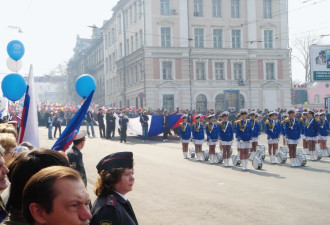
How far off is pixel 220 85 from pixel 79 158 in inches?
1582

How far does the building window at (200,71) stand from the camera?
45.8 meters

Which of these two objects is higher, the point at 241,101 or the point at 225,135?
the point at 241,101

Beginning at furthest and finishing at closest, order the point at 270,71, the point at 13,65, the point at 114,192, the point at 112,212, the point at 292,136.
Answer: the point at 270,71 → the point at 292,136 → the point at 13,65 → the point at 114,192 → the point at 112,212

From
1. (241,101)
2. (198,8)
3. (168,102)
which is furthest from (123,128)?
(198,8)

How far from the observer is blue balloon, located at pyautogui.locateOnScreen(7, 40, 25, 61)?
1223cm

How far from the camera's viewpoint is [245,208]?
831cm

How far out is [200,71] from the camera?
4597 centimetres

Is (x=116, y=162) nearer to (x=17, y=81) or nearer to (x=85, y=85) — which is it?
(x=85, y=85)

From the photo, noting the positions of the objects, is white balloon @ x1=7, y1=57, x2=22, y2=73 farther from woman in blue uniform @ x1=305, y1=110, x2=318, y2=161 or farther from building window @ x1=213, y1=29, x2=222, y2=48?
building window @ x1=213, y1=29, x2=222, y2=48

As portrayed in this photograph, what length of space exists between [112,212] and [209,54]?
4347 centimetres

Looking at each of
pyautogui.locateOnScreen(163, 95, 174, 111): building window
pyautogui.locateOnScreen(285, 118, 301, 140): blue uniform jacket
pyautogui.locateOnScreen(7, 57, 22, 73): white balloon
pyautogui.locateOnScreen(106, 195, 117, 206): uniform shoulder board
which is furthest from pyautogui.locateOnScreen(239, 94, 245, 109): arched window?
pyautogui.locateOnScreen(106, 195, 117, 206): uniform shoulder board

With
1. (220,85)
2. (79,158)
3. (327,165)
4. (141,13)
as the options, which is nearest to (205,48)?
(220,85)

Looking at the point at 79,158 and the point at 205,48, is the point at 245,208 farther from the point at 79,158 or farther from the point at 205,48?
the point at 205,48

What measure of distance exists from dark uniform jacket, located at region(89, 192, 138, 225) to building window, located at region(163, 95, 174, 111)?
4058cm
